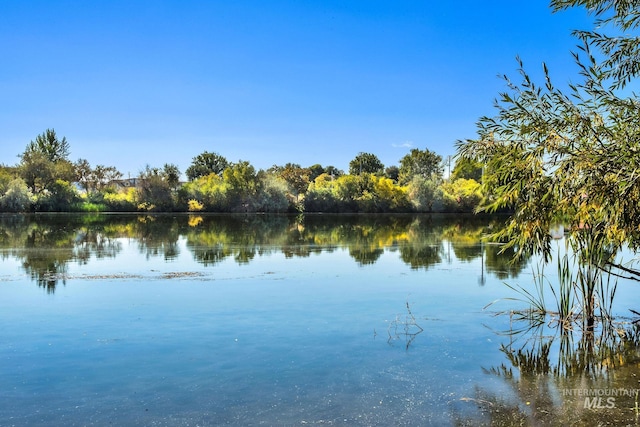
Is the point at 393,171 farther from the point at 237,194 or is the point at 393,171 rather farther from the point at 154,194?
the point at 154,194

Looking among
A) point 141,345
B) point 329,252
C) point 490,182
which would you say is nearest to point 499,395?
point 490,182

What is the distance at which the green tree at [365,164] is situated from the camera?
11838 centimetres

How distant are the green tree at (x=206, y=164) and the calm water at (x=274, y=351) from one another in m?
94.5

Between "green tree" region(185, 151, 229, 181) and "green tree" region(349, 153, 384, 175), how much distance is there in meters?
26.2

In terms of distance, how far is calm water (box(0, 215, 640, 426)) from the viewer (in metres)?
6.84

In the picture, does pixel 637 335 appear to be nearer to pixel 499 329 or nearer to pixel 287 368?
pixel 499 329

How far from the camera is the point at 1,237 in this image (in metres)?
32.2

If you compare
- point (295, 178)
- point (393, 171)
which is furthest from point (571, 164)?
point (393, 171)

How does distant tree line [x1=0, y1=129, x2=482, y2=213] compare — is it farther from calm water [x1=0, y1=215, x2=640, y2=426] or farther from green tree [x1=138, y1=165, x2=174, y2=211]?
calm water [x1=0, y1=215, x2=640, y2=426]

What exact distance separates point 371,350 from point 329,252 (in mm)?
16046

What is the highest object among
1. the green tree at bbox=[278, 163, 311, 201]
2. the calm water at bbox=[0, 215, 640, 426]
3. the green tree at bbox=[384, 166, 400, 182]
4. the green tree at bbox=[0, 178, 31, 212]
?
the green tree at bbox=[384, 166, 400, 182]

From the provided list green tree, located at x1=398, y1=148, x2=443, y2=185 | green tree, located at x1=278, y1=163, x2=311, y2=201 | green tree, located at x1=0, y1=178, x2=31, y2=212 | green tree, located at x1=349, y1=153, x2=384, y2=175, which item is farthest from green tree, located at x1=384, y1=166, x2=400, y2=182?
green tree, located at x1=0, y1=178, x2=31, y2=212

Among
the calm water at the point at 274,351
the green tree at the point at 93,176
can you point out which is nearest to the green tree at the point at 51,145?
the green tree at the point at 93,176

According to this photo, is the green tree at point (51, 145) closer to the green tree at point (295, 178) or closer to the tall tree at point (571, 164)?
the green tree at point (295, 178)
